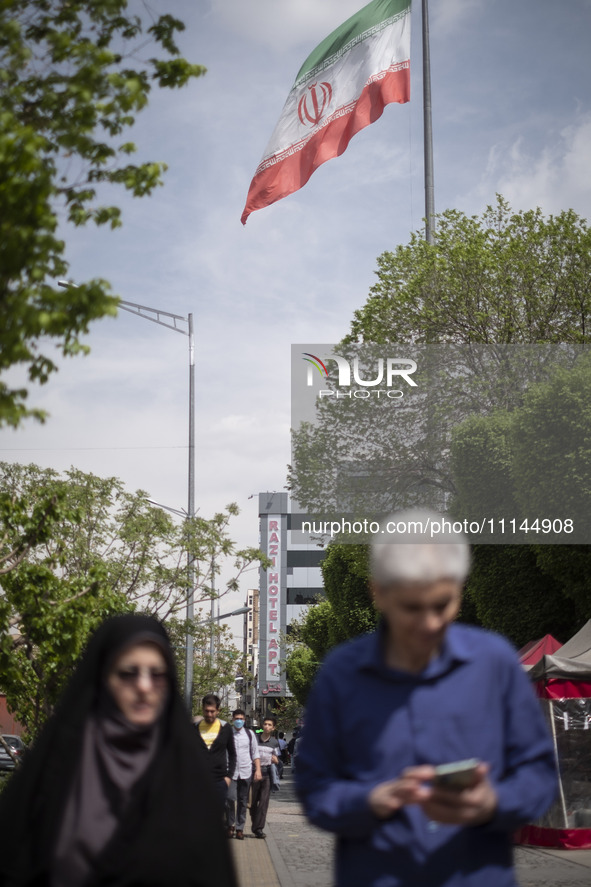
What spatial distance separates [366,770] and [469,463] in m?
23.3

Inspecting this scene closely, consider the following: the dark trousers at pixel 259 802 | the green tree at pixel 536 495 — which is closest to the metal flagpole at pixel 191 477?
the green tree at pixel 536 495

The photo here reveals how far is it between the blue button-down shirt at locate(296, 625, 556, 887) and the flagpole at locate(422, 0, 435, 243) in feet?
87.1

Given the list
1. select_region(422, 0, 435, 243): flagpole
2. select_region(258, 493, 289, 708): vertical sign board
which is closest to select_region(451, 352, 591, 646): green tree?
select_region(422, 0, 435, 243): flagpole

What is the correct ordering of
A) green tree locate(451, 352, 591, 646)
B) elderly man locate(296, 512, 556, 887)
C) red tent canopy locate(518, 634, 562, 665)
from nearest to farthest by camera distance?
1. elderly man locate(296, 512, 556, 887)
2. red tent canopy locate(518, 634, 562, 665)
3. green tree locate(451, 352, 591, 646)

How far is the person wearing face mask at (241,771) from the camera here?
1464 cm

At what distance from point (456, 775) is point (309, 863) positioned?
11.3 meters

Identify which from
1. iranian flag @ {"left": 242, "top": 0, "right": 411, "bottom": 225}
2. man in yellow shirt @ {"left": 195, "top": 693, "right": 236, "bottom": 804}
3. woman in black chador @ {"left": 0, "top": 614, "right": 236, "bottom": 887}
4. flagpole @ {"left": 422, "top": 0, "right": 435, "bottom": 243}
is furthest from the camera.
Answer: flagpole @ {"left": 422, "top": 0, "right": 435, "bottom": 243}

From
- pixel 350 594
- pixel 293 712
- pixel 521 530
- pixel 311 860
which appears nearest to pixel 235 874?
pixel 311 860

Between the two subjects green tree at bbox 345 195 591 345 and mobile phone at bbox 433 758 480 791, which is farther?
green tree at bbox 345 195 591 345

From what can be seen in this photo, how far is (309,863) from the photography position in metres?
12.8

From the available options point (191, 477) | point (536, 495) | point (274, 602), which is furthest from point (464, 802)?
point (274, 602)

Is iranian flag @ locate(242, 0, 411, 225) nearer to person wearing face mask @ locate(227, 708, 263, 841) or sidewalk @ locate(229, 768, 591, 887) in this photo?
person wearing face mask @ locate(227, 708, 263, 841)

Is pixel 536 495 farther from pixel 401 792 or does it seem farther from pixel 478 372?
pixel 401 792

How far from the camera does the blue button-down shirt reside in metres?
2.47
